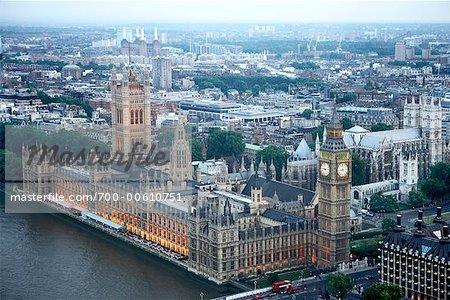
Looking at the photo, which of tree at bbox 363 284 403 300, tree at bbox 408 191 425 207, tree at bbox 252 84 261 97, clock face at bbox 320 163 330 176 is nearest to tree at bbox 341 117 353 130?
tree at bbox 408 191 425 207

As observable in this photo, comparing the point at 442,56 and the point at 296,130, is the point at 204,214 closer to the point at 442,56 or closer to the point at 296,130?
the point at 296,130

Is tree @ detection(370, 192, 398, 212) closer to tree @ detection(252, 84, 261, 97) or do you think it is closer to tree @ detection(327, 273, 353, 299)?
tree @ detection(327, 273, 353, 299)

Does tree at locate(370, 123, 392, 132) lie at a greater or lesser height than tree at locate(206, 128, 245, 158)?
greater

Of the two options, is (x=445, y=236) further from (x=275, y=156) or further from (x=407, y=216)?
(x=275, y=156)

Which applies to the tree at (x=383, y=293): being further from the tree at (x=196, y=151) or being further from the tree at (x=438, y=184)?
the tree at (x=196, y=151)

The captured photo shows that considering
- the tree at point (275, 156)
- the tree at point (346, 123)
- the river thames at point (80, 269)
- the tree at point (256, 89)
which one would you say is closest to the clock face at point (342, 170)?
the river thames at point (80, 269)

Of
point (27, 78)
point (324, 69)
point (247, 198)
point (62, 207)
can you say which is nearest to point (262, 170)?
point (247, 198)

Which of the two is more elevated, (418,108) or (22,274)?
(418,108)
